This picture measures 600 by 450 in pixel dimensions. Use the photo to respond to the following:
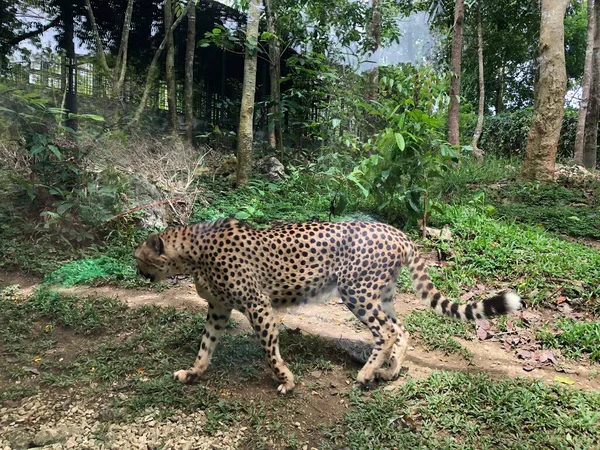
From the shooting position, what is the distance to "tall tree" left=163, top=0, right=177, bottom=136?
31.9 ft

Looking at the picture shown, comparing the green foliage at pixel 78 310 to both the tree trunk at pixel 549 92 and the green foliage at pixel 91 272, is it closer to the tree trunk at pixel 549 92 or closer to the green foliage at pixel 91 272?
the green foliage at pixel 91 272

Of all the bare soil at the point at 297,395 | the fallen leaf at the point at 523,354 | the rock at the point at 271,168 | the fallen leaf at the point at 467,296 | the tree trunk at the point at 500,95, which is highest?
the tree trunk at the point at 500,95

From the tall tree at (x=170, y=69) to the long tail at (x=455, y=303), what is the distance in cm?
711

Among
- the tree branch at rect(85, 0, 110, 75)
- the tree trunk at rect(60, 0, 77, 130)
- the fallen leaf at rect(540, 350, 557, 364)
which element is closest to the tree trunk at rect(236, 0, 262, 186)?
the tree branch at rect(85, 0, 110, 75)

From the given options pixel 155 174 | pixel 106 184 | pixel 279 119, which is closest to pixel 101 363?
pixel 106 184

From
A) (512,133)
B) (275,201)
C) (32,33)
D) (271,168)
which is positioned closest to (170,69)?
(32,33)

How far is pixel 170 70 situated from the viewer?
32.5 feet

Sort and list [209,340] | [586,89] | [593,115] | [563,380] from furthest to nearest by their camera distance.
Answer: [593,115] → [586,89] → [209,340] → [563,380]

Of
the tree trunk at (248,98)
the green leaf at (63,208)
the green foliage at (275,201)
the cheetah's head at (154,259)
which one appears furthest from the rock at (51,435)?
the tree trunk at (248,98)

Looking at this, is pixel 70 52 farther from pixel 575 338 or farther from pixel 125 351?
pixel 575 338

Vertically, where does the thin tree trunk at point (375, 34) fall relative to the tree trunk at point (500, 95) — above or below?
below

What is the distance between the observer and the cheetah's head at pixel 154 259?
12.2 ft

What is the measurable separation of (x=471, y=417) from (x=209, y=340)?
2.02 m

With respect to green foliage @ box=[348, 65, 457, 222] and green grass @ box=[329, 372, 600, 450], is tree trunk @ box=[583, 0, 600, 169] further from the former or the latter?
green grass @ box=[329, 372, 600, 450]
